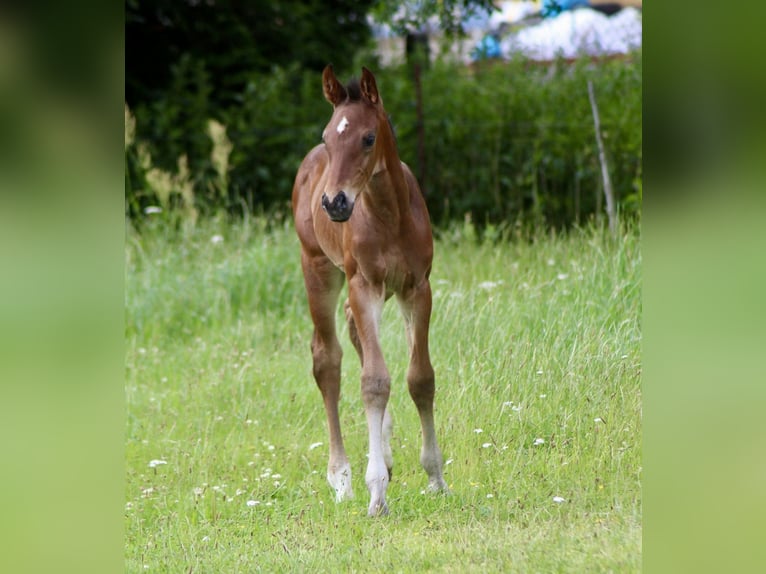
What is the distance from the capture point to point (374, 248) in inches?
178

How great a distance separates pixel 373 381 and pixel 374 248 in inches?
23.2

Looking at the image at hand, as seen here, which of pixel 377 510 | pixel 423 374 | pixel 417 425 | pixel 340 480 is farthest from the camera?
pixel 417 425

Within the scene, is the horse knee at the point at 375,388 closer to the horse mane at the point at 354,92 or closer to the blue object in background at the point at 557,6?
the horse mane at the point at 354,92

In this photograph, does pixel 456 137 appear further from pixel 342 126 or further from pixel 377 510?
pixel 377 510

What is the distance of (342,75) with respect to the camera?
1178cm

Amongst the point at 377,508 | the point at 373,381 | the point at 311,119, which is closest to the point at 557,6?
the point at 311,119

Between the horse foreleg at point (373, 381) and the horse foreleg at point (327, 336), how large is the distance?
1.81 feet

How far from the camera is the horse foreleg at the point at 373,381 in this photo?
14.5 feet

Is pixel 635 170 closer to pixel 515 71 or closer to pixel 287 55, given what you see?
pixel 515 71

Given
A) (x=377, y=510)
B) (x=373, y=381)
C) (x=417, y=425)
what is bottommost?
(x=417, y=425)

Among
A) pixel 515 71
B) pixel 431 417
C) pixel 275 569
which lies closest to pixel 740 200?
pixel 275 569

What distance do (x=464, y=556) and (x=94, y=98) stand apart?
2247 millimetres

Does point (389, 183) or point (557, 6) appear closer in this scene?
point (389, 183)

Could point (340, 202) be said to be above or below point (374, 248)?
above
